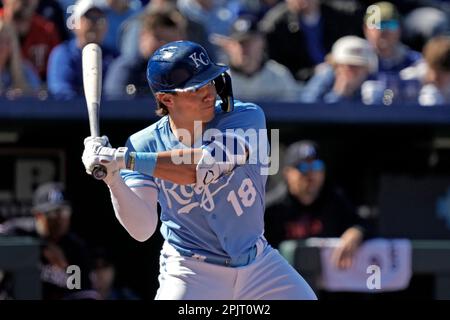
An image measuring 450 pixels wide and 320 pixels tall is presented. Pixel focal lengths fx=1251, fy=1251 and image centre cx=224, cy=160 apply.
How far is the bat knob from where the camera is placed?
504cm

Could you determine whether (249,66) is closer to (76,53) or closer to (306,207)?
(306,207)

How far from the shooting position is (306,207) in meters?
8.60

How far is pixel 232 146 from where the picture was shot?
539cm

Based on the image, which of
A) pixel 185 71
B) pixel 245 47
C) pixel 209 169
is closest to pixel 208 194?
pixel 209 169

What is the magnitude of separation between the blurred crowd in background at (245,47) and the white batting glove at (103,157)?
329cm

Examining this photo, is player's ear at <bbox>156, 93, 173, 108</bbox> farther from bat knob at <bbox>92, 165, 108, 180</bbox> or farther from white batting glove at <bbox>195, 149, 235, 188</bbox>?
bat knob at <bbox>92, 165, 108, 180</bbox>

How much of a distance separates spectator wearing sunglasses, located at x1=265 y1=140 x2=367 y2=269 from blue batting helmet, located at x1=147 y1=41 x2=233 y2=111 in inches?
121

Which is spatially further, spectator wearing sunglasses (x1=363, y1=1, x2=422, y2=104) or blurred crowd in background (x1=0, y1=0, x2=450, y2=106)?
spectator wearing sunglasses (x1=363, y1=1, x2=422, y2=104)

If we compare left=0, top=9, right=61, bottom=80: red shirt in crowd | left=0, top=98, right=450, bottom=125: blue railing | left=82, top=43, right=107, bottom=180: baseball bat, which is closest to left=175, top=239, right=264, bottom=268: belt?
left=82, top=43, right=107, bottom=180: baseball bat

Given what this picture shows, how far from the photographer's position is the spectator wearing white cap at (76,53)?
860 centimetres

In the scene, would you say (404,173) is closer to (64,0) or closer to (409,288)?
(409,288)

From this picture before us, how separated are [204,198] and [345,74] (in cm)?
350

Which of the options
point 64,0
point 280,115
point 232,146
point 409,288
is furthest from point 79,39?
point 232,146

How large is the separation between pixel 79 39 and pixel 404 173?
2.53 meters
